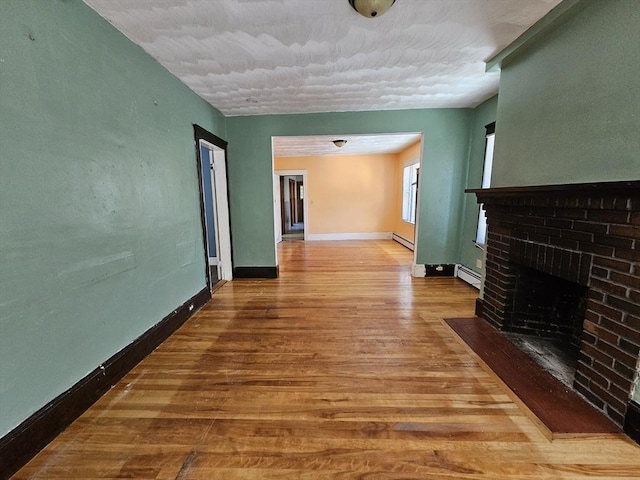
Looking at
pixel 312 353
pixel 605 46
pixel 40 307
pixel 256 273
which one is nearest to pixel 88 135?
pixel 40 307

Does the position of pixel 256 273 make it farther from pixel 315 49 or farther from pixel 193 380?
pixel 315 49

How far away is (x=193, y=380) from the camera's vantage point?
1760mm

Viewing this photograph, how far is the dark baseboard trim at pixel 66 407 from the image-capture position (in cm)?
116

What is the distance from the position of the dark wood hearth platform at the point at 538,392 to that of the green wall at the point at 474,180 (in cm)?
164

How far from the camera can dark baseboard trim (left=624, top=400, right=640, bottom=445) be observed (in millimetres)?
1251

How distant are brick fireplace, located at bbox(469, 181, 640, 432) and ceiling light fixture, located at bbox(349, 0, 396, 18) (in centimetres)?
151

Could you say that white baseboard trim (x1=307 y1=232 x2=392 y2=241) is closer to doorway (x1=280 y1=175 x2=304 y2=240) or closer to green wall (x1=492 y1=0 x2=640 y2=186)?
doorway (x1=280 y1=175 x2=304 y2=240)

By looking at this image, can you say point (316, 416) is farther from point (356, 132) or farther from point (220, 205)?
point (356, 132)

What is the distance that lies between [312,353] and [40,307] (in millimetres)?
1654

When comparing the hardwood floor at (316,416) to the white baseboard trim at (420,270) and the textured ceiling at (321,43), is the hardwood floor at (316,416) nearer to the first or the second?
the white baseboard trim at (420,270)

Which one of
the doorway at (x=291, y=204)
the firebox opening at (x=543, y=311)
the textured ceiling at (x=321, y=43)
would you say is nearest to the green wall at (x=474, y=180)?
the textured ceiling at (x=321, y=43)

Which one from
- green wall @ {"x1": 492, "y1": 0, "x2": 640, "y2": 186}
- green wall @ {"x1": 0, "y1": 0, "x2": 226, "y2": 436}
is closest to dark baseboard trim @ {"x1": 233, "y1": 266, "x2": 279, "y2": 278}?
green wall @ {"x1": 0, "y1": 0, "x2": 226, "y2": 436}

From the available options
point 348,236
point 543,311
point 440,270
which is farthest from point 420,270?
point 348,236

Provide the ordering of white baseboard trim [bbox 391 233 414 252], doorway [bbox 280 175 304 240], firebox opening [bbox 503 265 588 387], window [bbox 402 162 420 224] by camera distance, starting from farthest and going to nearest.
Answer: doorway [bbox 280 175 304 240], window [bbox 402 162 420 224], white baseboard trim [bbox 391 233 414 252], firebox opening [bbox 503 265 588 387]
